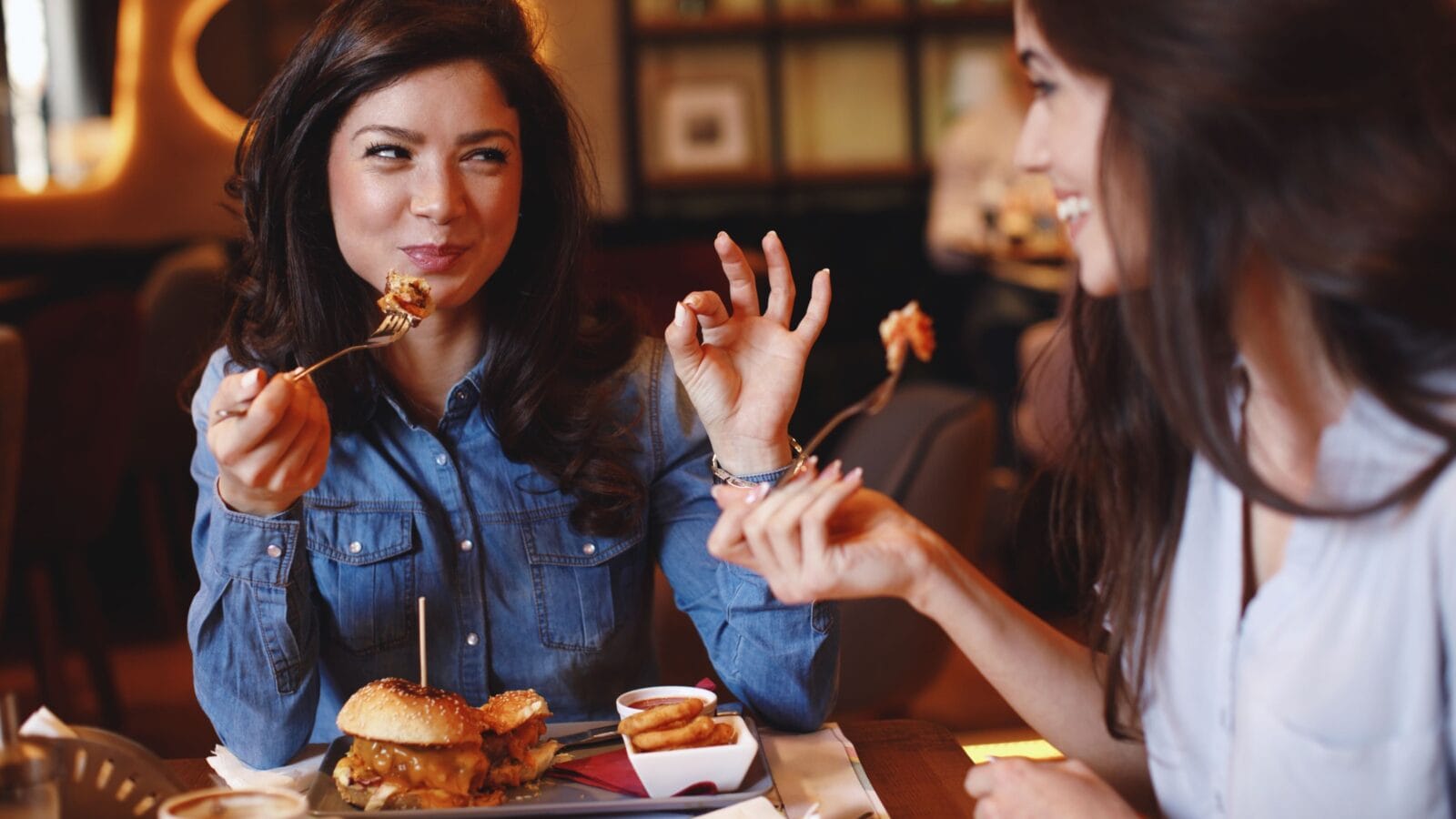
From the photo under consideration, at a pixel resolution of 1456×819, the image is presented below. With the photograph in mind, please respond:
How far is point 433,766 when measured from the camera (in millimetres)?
1167

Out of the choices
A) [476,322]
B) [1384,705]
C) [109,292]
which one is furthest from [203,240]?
[1384,705]

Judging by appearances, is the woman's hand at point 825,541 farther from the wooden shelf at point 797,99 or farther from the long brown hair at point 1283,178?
the wooden shelf at point 797,99

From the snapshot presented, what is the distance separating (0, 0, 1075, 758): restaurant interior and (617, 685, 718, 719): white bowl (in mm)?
2629

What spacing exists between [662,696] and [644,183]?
527 centimetres

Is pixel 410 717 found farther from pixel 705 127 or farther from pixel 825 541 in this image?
pixel 705 127

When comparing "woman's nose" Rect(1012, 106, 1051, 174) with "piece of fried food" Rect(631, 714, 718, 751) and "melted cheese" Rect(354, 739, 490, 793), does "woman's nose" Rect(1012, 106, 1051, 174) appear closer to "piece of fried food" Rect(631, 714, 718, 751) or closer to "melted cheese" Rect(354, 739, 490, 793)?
"piece of fried food" Rect(631, 714, 718, 751)

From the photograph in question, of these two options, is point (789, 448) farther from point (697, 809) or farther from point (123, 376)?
point (123, 376)

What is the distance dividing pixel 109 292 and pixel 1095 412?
2833 mm

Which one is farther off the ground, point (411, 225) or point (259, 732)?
point (411, 225)

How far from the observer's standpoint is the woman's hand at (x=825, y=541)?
1090 millimetres

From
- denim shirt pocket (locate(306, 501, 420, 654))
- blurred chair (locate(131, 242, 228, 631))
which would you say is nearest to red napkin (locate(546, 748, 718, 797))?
denim shirt pocket (locate(306, 501, 420, 654))

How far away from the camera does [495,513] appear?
1636mm

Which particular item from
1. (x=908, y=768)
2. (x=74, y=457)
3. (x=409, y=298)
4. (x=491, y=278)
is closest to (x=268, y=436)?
(x=409, y=298)

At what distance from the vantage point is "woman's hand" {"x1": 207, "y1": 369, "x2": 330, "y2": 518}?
1255 mm
